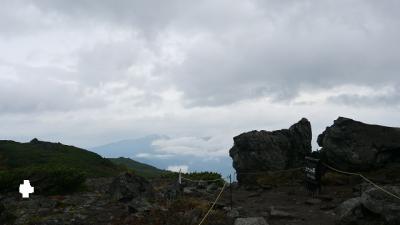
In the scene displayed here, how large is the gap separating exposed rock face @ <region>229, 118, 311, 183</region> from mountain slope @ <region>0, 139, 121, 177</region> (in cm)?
2258

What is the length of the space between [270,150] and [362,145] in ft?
22.9

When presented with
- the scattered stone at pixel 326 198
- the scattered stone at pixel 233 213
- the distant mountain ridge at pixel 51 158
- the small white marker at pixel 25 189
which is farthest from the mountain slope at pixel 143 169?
the scattered stone at pixel 233 213

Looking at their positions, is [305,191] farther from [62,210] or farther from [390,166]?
[62,210]

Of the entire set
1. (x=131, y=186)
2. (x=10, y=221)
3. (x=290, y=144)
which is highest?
(x=290, y=144)

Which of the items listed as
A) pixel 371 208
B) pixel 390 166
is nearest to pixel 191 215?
pixel 371 208

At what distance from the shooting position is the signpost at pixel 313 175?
27.0 meters

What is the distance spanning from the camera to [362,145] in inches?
1195

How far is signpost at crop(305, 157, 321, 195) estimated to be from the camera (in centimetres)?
2702

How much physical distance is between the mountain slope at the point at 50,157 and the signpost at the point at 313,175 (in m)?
30.3

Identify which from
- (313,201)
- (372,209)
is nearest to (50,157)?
(313,201)

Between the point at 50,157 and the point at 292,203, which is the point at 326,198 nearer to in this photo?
the point at 292,203

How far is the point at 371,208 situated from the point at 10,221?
17644 mm

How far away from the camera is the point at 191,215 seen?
74.4ft

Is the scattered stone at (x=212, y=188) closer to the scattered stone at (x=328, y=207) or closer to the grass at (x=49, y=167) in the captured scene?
the grass at (x=49, y=167)
